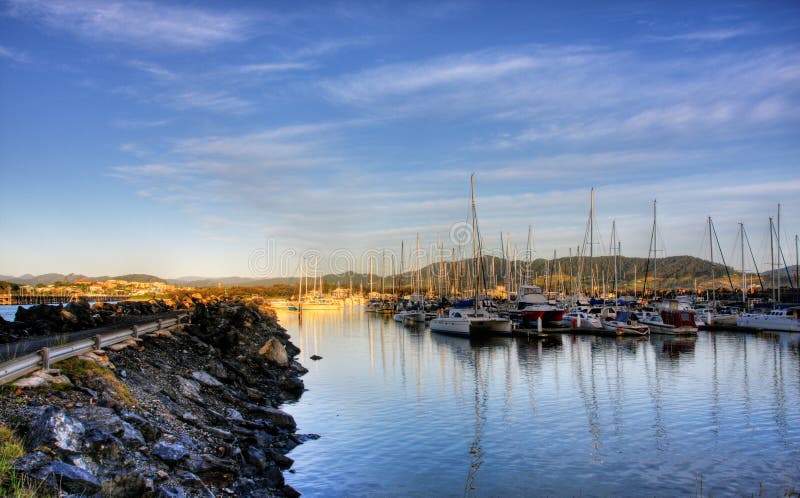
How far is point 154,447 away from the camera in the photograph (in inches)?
548

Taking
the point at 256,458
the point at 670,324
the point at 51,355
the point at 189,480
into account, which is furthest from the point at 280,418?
the point at 670,324

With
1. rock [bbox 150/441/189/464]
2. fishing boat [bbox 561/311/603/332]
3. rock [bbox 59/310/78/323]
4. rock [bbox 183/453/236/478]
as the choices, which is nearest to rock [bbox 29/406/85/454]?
rock [bbox 150/441/189/464]

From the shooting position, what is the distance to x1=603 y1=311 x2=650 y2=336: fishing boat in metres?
64.0

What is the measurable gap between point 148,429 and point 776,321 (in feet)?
249

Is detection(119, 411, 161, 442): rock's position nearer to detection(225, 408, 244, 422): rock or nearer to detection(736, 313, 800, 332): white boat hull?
detection(225, 408, 244, 422): rock

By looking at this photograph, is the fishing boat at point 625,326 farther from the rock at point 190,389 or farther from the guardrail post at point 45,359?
the guardrail post at point 45,359

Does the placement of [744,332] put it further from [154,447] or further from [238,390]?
[154,447]

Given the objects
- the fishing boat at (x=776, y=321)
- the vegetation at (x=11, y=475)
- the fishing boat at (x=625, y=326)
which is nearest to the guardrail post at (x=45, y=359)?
the vegetation at (x=11, y=475)

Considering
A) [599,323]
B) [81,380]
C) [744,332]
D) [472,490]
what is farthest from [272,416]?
[744,332]

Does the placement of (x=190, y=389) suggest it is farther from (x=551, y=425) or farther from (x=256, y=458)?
(x=551, y=425)

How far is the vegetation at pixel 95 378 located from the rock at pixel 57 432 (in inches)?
142

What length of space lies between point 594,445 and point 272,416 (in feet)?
41.5

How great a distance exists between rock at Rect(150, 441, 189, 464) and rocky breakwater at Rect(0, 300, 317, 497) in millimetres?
25

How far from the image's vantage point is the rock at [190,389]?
21.0 meters
